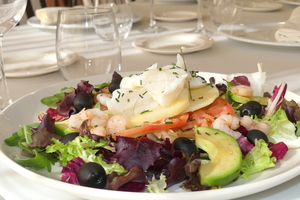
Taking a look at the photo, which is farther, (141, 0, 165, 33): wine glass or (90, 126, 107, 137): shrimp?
(141, 0, 165, 33): wine glass

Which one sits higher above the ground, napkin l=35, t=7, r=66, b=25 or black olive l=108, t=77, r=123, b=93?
black olive l=108, t=77, r=123, b=93

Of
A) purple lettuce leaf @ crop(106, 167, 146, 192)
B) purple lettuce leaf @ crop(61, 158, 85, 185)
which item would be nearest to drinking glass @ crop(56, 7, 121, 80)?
purple lettuce leaf @ crop(61, 158, 85, 185)

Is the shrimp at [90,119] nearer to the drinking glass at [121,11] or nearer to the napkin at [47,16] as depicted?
the drinking glass at [121,11]

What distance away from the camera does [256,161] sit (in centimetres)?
88

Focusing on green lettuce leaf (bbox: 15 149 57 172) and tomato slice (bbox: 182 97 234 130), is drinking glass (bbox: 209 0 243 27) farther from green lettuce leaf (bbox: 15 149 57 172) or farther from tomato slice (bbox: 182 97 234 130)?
green lettuce leaf (bbox: 15 149 57 172)

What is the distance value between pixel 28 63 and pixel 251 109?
1069mm

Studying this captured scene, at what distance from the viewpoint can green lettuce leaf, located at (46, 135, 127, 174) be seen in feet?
3.10

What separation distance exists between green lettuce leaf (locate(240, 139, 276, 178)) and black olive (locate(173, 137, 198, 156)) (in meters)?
0.11

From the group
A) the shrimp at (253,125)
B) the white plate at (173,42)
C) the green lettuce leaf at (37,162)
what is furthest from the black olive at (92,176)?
the white plate at (173,42)

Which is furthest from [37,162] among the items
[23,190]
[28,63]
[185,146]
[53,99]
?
[28,63]

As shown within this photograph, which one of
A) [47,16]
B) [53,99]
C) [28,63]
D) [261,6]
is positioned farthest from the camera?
[261,6]

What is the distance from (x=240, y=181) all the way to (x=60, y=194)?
14.0 inches

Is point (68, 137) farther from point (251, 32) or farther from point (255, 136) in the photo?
point (251, 32)

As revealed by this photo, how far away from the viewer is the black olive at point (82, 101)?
1.22 m
